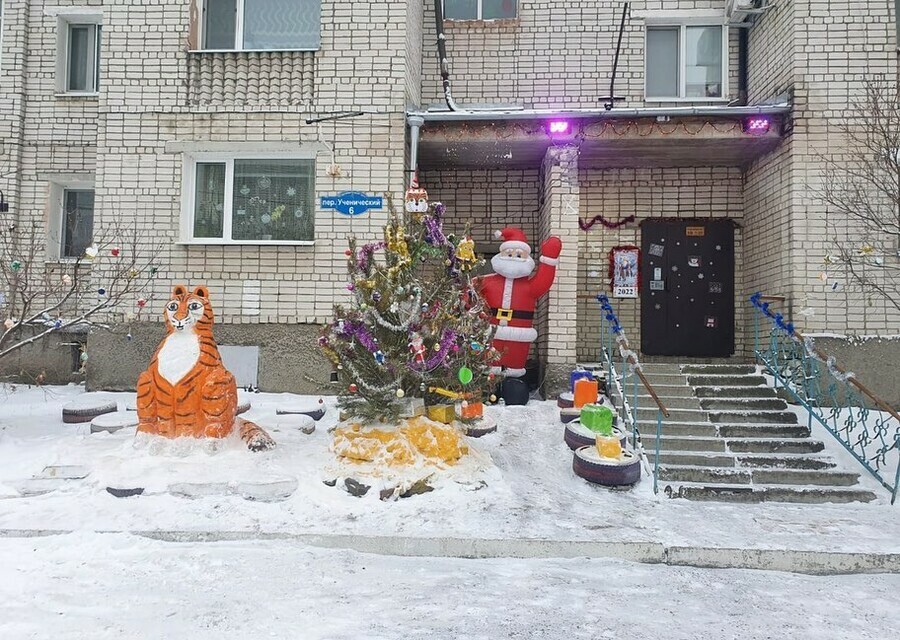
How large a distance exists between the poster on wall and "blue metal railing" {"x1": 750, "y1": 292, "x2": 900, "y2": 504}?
5.74 feet

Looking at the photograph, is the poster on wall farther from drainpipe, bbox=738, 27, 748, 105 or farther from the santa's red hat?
drainpipe, bbox=738, 27, 748, 105

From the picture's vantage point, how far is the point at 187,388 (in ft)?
16.8

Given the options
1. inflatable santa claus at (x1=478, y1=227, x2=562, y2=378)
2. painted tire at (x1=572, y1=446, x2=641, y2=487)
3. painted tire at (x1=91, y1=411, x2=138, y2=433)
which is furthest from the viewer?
inflatable santa claus at (x1=478, y1=227, x2=562, y2=378)

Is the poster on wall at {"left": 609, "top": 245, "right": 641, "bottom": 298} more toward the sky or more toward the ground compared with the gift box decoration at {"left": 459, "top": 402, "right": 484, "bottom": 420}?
more toward the sky

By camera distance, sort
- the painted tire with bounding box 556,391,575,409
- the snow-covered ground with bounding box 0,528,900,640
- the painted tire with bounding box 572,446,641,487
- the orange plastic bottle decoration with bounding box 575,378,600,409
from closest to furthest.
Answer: the snow-covered ground with bounding box 0,528,900,640 < the painted tire with bounding box 572,446,641,487 < the orange plastic bottle decoration with bounding box 575,378,600,409 < the painted tire with bounding box 556,391,575,409

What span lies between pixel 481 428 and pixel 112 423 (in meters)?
3.64

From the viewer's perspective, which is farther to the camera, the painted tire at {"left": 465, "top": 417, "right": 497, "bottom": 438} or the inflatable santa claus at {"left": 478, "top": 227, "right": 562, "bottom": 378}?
the inflatable santa claus at {"left": 478, "top": 227, "right": 562, "bottom": 378}

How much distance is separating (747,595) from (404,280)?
3.37m

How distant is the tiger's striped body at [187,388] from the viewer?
16.7 feet

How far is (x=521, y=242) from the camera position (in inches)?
298

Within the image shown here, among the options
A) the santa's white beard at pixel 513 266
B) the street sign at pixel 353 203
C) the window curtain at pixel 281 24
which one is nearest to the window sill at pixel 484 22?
the window curtain at pixel 281 24

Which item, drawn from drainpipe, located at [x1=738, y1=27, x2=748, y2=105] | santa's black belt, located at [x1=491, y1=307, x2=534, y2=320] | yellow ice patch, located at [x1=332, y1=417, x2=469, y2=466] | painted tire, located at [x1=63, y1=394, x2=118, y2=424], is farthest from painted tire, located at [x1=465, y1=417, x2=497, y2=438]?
drainpipe, located at [x1=738, y1=27, x2=748, y2=105]

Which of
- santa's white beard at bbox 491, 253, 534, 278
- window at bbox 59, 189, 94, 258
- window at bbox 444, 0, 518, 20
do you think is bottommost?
santa's white beard at bbox 491, 253, 534, 278

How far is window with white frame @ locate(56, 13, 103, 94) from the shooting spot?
9492 millimetres
